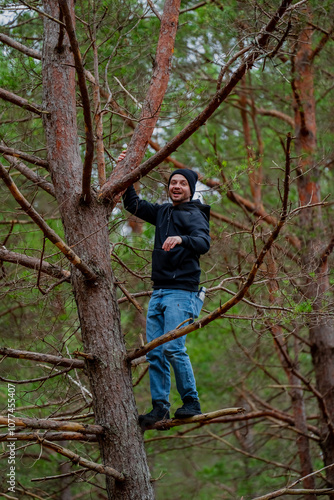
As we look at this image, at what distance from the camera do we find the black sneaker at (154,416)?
353 centimetres

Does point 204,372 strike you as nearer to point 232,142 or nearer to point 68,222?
point 232,142

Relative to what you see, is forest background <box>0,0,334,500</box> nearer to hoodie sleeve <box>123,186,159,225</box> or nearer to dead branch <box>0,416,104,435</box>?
dead branch <box>0,416,104,435</box>

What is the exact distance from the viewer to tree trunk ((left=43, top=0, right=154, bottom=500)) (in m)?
3.47

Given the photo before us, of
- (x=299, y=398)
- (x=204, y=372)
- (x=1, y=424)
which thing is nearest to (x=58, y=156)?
(x=1, y=424)

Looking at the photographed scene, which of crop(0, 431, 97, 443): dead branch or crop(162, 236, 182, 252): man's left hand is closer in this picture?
crop(0, 431, 97, 443): dead branch

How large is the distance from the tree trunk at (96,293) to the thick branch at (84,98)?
187 millimetres

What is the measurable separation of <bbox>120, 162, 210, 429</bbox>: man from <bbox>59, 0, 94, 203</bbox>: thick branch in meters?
0.57

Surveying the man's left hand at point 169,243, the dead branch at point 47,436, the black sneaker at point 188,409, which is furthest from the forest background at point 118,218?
the man's left hand at point 169,243

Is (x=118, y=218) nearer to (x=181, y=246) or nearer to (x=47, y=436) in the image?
(x=181, y=246)

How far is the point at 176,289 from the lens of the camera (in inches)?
148

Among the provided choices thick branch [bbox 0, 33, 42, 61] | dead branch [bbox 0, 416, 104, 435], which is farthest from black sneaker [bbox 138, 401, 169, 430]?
thick branch [bbox 0, 33, 42, 61]

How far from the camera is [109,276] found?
385cm

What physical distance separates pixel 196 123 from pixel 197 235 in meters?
0.78

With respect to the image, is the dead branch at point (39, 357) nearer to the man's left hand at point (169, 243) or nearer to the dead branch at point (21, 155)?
the man's left hand at point (169, 243)
